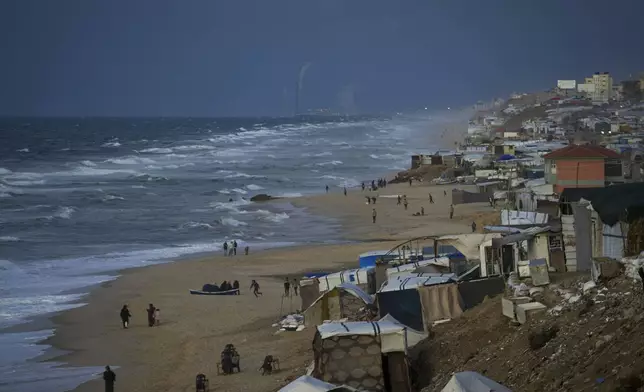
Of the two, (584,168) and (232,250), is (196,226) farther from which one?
(584,168)

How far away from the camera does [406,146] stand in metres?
98.9

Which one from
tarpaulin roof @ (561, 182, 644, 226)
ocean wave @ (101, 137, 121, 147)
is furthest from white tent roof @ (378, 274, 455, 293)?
ocean wave @ (101, 137, 121, 147)

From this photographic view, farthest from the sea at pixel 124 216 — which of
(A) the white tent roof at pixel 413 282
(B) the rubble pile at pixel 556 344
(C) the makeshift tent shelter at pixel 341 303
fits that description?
(B) the rubble pile at pixel 556 344

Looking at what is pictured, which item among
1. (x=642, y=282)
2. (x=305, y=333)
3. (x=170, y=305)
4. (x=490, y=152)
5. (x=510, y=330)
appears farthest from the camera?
(x=490, y=152)

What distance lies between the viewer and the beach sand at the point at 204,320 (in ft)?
55.0

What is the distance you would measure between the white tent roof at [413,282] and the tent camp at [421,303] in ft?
0.06

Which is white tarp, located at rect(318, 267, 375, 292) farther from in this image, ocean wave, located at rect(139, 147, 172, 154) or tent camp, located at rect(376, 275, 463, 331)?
ocean wave, located at rect(139, 147, 172, 154)

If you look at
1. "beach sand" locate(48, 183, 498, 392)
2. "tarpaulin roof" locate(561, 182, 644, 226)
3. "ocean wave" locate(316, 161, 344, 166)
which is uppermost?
"ocean wave" locate(316, 161, 344, 166)

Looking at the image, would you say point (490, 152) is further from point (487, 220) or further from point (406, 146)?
point (406, 146)

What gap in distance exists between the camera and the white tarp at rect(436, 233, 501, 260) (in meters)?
18.2

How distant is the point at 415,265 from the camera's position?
17.6 meters

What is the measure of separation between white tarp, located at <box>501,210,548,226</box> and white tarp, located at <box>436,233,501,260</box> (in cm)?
153

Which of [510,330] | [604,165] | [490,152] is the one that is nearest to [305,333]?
[510,330]

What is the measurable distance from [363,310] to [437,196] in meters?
30.7
